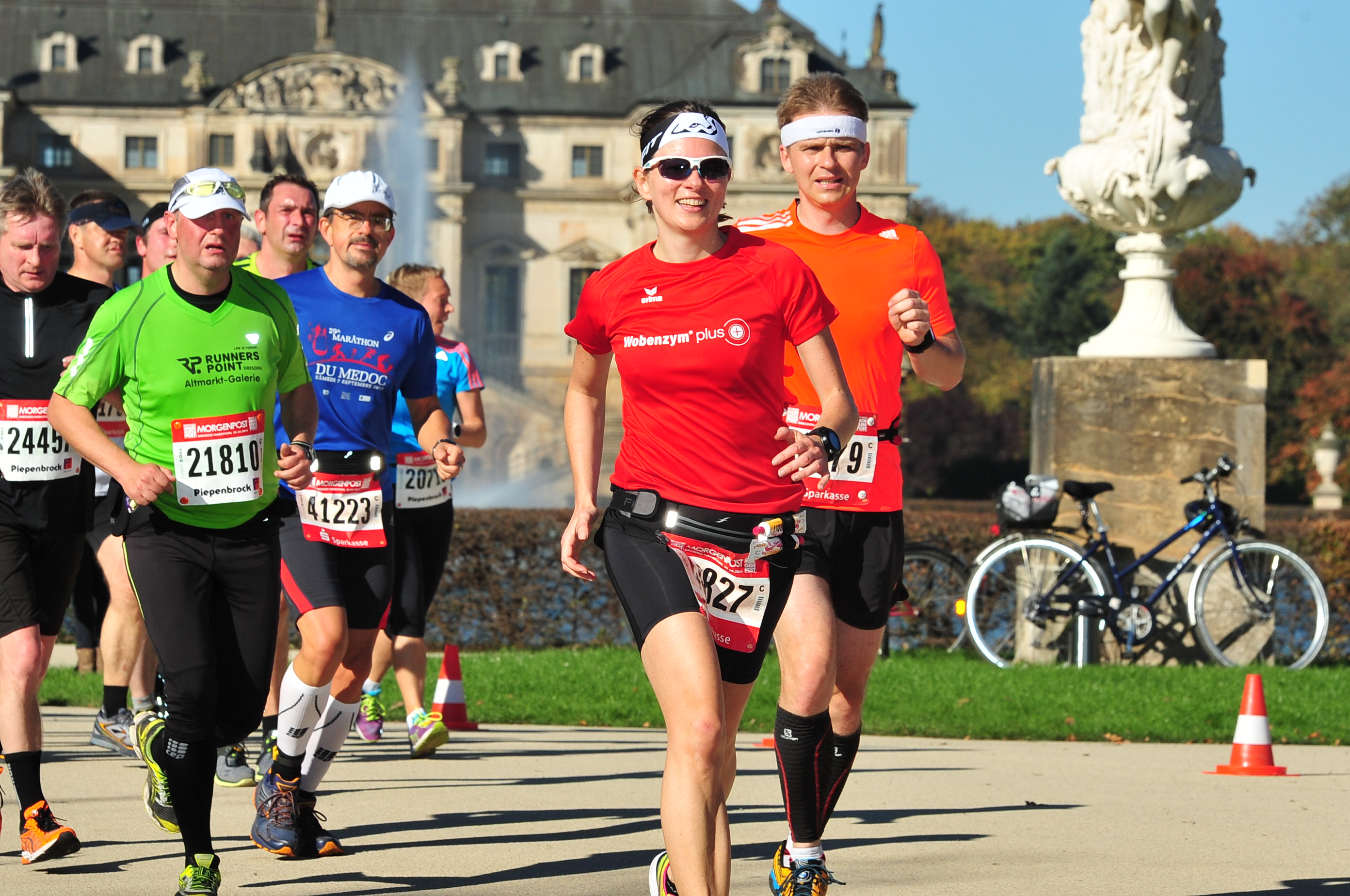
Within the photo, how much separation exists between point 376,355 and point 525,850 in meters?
1.67

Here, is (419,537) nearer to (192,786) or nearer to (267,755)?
(267,755)

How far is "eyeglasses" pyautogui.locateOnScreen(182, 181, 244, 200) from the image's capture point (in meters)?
5.23

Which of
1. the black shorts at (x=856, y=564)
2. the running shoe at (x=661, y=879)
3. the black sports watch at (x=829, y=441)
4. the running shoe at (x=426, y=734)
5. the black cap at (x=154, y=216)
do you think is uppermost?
the black cap at (x=154, y=216)

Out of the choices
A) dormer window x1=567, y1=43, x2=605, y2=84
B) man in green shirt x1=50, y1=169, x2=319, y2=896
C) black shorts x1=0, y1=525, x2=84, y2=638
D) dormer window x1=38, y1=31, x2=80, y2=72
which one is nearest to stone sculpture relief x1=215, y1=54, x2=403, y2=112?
dormer window x1=38, y1=31, x2=80, y2=72

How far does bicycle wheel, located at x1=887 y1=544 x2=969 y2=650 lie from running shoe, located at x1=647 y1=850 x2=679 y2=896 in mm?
8368

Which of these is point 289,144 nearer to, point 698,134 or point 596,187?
point 596,187

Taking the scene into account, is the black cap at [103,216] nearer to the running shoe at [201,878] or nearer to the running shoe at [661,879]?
the running shoe at [201,878]

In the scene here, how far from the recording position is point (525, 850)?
19.4 feet

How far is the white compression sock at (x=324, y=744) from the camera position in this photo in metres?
5.97

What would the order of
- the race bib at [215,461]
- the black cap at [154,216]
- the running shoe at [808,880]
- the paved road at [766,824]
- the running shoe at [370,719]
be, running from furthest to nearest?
1. the running shoe at [370,719]
2. the black cap at [154,216]
3. the paved road at [766,824]
4. the race bib at [215,461]
5. the running shoe at [808,880]

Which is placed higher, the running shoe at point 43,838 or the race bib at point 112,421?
the race bib at point 112,421

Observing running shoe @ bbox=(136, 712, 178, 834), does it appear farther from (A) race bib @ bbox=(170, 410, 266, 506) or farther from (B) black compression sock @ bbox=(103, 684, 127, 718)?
(B) black compression sock @ bbox=(103, 684, 127, 718)

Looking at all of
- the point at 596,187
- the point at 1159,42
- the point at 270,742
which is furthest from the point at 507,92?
the point at 270,742

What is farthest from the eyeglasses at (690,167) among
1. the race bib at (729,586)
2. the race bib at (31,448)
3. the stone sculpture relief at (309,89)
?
the stone sculpture relief at (309,89)
